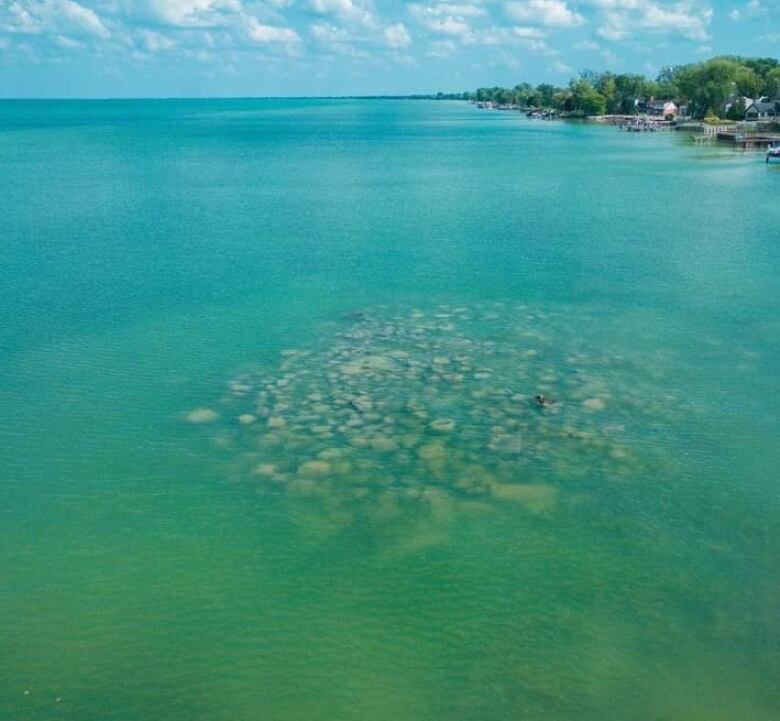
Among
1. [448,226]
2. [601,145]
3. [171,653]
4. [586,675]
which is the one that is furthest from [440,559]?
[601,145]

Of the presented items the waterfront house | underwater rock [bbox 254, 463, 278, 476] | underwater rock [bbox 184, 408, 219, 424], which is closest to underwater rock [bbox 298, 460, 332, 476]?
underwater rock [bbox 254, 463, 278, 476]

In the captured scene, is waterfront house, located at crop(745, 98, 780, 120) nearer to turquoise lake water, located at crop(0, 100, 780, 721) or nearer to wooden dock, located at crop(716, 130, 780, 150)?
wooden dock, located at crop(716, 130, 780, 150)

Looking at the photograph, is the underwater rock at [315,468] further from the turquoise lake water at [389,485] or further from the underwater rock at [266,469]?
the underwater rock at [266,469]

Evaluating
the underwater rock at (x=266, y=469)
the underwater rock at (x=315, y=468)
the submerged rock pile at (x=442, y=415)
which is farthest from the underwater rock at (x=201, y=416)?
the underwater rock at (x=315, y=468)

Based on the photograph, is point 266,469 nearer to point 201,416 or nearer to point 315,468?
point 315,468

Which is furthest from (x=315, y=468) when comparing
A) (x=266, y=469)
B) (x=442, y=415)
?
(x=442, y=415)

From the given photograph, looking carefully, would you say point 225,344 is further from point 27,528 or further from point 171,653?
point 171,653
